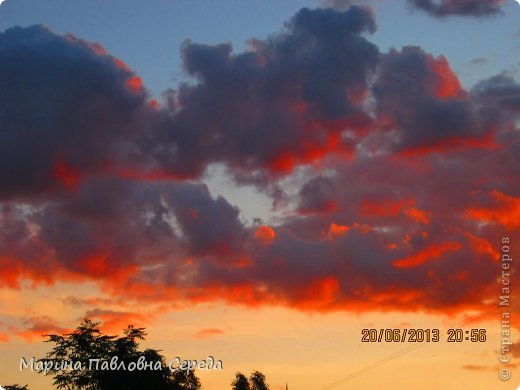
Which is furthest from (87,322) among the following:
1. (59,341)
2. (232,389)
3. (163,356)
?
(232,389)

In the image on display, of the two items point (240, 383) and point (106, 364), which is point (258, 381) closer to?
point (240, 383)

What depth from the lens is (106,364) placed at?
109312mm

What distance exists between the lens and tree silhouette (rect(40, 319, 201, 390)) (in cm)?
10869

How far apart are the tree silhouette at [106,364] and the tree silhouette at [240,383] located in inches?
1625

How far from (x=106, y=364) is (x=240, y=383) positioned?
6220cm

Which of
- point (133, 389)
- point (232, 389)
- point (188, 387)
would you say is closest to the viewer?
point (133, 389)

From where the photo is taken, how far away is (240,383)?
546ft

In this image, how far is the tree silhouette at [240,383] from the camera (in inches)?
6479

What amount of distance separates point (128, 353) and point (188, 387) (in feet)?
62.4

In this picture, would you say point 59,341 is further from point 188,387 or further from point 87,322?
point 188,387

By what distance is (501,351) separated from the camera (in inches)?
2061

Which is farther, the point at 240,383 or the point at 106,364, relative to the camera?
the point at 240,383

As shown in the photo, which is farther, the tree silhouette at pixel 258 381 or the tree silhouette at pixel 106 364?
the tree silhouette at pixel 258 381

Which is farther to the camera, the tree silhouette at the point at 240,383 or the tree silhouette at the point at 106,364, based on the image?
the tree silhouette at the point at 240,383
